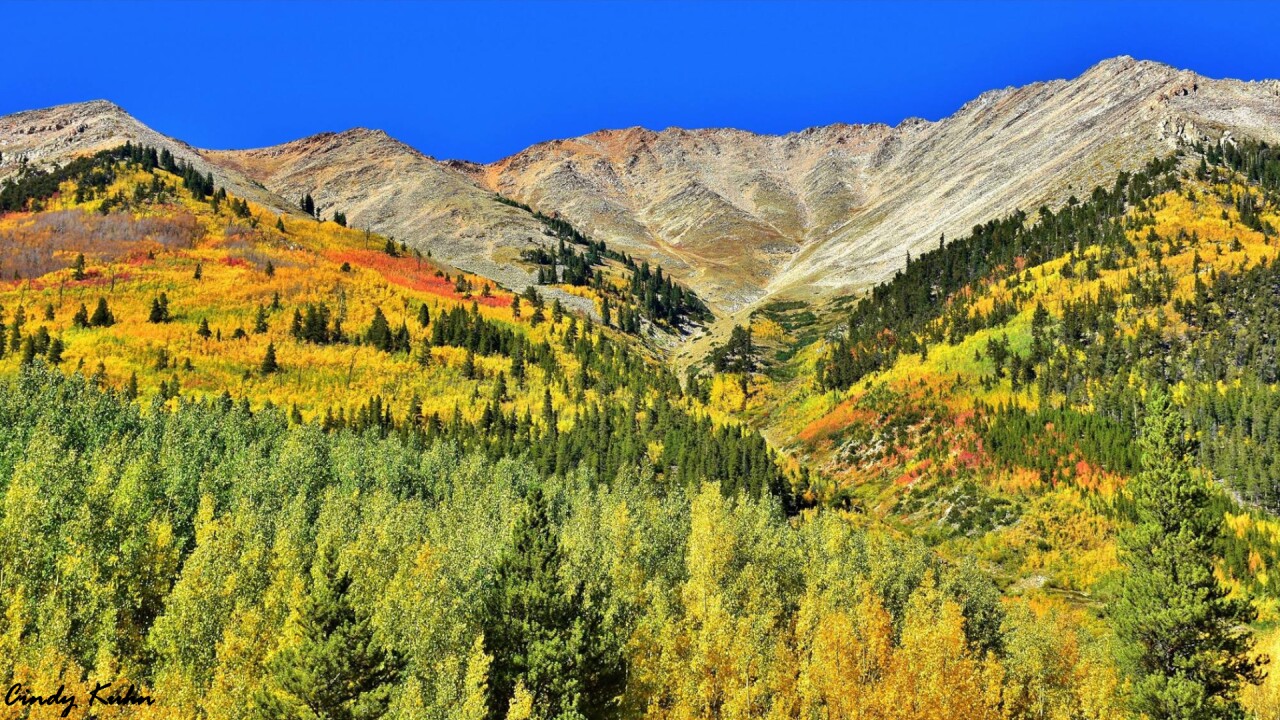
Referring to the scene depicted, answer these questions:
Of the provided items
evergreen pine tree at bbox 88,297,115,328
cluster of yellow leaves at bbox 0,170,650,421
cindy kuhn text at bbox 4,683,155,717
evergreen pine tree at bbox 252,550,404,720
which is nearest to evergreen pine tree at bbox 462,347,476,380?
cluster of yellow leaves at bbox 0,170,650,421

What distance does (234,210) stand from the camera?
187m

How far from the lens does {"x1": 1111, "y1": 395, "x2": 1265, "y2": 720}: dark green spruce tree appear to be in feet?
118

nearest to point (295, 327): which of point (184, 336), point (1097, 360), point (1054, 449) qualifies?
point (184, 336)

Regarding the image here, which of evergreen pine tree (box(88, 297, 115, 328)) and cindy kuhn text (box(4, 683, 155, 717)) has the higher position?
evergreen pine tree (box(88, 297, 115, 328))

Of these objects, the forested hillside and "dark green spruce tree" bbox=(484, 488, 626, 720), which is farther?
the forested hillside

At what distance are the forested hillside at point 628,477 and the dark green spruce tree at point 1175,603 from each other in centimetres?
17

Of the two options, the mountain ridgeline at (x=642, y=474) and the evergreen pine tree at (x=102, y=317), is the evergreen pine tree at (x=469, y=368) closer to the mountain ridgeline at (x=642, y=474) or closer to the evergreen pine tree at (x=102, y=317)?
the mountain ridgeline at (x=642, y=474)

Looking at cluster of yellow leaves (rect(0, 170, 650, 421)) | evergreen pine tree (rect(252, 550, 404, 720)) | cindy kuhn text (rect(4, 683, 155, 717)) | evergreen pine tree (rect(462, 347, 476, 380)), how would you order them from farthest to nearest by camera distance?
evergreen pine tree (rect(462, 347, 476, 380)), cluster of yellow leaves (rect(0, 170, 650, 421)), evergreen pine tree (rect(252, 550, 404, 720)), cindy kuhn text (rect(4, 683, 155, 717))

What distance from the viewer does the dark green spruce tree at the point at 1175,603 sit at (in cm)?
3588

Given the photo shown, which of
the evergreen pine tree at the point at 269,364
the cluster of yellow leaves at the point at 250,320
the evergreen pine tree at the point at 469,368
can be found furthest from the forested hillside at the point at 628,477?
the evergreen pine tree at the point at 469,368

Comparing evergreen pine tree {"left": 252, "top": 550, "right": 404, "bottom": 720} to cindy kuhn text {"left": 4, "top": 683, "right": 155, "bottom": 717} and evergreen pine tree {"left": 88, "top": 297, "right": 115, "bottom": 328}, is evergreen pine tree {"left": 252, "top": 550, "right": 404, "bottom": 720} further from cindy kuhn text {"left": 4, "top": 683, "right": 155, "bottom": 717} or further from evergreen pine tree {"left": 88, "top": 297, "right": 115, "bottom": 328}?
evergreen pine tree {"left": 88, "top": 297, "right": 115, "bottom": 328}

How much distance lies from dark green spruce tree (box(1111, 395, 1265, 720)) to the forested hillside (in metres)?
0.17

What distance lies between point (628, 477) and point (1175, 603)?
2374 inches

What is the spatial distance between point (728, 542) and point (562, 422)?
68.1 metres
